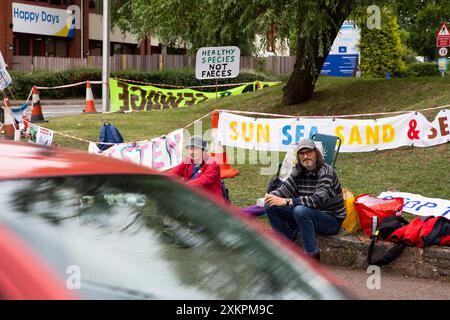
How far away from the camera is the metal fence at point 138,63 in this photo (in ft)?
123

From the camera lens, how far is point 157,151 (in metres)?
11.2

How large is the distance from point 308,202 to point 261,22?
8587 mm

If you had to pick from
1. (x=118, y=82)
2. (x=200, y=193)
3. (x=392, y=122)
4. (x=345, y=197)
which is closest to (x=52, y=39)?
(x=118, y=82)

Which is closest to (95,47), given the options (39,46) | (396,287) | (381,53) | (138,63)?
(138,63)

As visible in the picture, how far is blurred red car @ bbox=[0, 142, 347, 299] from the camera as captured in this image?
239 cm

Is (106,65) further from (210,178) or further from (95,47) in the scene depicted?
(95,47)

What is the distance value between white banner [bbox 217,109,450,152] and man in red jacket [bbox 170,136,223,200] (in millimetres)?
3990

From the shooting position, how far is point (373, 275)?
6590 millimetres

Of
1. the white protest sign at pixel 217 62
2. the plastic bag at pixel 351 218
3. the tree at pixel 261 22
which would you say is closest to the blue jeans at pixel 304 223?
the plastic bag at pixel 351 218

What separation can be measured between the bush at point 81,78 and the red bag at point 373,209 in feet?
93.3

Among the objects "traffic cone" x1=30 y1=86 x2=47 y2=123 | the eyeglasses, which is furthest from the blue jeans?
"traffic cone" x1=30 y1=86 x2=47 y2=123
